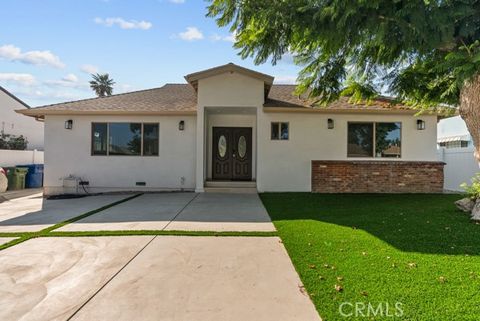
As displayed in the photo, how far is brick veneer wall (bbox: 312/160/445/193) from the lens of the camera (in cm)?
1128

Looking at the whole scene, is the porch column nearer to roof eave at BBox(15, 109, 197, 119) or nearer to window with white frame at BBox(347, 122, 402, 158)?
roof eave at BBox(15, 109, 197, 119)

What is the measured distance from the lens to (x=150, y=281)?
370 cm

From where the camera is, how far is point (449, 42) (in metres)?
5.46

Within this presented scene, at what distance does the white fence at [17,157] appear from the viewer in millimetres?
15094

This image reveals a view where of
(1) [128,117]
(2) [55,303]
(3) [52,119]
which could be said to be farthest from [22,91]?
(2) [55,303]

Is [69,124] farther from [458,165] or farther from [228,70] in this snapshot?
[458,165]

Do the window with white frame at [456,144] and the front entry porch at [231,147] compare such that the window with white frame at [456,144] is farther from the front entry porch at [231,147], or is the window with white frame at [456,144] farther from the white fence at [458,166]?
the front entry porch at [231,147]

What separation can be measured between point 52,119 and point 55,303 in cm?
1076

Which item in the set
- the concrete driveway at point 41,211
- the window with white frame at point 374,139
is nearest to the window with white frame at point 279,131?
the window with white frame at point 374,139

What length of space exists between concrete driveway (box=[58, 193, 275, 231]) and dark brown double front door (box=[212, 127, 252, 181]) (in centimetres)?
308

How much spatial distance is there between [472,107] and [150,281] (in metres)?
7.09

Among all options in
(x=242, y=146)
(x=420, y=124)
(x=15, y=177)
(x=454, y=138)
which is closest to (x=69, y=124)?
(x=15, y=177)

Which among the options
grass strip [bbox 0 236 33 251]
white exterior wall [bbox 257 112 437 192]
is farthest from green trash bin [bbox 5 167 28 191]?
white exterior wall [bbox 257 112 437 192]

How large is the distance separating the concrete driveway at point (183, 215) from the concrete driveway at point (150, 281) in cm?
97
